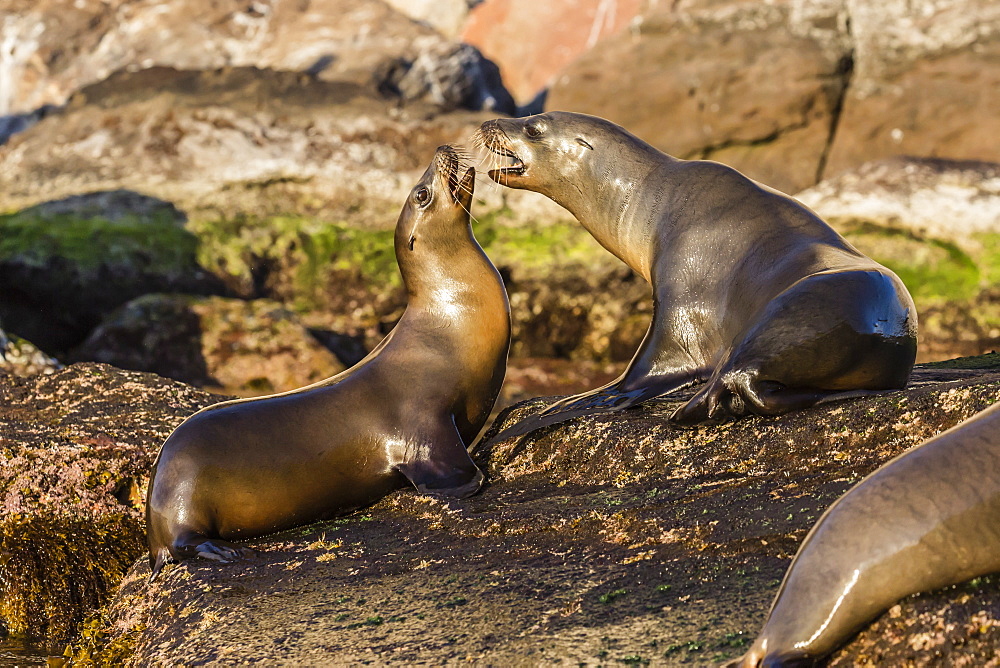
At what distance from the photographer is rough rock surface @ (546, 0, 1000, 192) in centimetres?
1644

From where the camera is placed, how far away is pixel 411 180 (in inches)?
659

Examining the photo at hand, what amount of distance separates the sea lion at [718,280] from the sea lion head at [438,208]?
592 mm

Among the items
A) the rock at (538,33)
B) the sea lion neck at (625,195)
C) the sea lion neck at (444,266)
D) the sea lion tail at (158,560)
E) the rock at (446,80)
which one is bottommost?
the rock at (538,33)

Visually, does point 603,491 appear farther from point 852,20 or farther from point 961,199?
point 852,20

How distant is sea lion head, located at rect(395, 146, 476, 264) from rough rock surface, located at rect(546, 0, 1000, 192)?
11716 mm

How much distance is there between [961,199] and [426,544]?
12.5 metres

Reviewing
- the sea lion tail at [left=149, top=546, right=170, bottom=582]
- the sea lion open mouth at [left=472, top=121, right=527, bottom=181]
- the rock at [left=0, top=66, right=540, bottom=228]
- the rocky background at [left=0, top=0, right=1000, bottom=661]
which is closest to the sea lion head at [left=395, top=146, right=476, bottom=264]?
the sea lion open mouth at [left=472, top=121, right=527, bottom=181]

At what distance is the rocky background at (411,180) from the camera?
44.3 ft

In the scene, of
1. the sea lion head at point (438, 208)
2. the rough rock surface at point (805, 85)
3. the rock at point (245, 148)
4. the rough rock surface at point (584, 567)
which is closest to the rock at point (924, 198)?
the rough rock surface at point (805, 85)

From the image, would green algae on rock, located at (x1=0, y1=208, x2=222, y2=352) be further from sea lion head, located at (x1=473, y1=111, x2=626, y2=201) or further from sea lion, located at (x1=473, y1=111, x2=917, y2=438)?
sea lion, located at (x1=473, y1=111, x2=917, y2=438)

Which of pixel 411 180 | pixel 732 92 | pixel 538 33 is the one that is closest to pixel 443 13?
pixel 538 33

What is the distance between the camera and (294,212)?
54.2ft

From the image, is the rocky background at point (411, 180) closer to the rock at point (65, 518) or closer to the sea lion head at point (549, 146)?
the rock at point (65, 518)

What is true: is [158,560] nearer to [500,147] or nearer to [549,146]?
[500,147]
